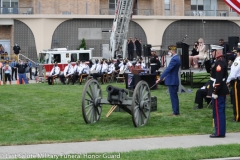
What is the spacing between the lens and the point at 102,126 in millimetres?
14297

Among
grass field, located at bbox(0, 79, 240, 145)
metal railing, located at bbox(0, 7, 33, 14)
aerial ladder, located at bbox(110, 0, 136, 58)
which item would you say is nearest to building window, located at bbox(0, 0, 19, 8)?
metal railing, located at bbox(0, 7, 33, 14)

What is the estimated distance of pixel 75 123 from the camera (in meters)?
14.9

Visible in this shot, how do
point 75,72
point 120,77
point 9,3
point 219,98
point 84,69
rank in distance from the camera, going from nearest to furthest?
point 219,98 → point 75,72 → point 120,77 → point 84,69 → point 9,3

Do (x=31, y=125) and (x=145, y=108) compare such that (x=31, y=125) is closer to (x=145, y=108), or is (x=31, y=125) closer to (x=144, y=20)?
(x=145, y=108)

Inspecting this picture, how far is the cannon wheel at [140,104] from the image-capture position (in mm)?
13703

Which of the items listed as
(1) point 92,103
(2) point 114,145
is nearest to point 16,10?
(1) point 92,103

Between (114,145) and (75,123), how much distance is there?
3426 millimetres

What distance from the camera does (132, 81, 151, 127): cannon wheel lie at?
13.7 m

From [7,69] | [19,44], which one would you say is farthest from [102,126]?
[19,44]

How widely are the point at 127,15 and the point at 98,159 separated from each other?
113 ft

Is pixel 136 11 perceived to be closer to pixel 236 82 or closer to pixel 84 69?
pixel 84 69

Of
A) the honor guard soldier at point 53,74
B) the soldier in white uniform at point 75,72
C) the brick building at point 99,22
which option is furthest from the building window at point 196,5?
the soldier in white uniform at point 75,72

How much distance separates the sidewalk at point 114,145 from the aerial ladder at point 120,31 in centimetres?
3148

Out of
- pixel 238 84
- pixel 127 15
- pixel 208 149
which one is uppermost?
pixel 127 15
